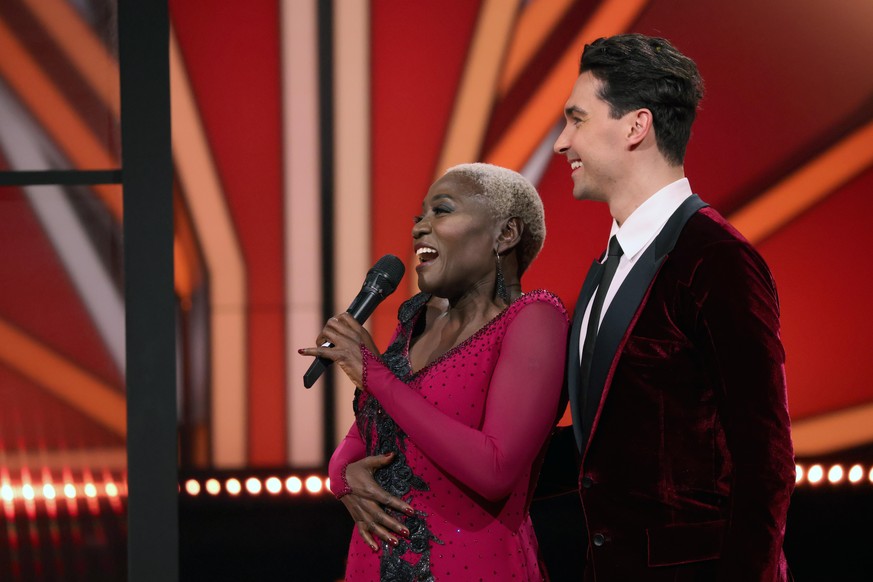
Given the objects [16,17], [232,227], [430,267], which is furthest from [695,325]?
[16,17]

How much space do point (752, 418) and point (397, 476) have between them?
70cm

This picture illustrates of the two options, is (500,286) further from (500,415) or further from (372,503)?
(372,503)

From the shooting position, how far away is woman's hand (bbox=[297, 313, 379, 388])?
5.00 ft

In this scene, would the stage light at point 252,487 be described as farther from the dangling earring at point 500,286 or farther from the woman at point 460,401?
the dangling earring at point 500,286

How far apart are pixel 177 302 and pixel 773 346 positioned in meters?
1.89

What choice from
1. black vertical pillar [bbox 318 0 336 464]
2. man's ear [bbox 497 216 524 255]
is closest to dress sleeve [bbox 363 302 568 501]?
man's ear [bbox 497 216 524 255]

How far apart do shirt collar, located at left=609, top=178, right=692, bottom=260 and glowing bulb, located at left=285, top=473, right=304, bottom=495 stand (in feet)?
5.14

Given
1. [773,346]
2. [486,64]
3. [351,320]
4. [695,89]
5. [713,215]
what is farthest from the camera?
[486,64]

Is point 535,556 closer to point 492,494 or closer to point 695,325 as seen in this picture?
point 492,494

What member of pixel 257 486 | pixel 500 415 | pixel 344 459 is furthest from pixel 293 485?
pixel 500 415

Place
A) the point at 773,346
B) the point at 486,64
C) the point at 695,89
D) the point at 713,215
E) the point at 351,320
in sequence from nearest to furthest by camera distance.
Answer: the point at 773,346 < the point at 713,215 < the point at 695,89 < the point at 351,320 < the point at 486,64

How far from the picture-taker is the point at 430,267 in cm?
170

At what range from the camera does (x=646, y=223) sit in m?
1.40

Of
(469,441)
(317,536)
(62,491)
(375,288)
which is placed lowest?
(317,536)
